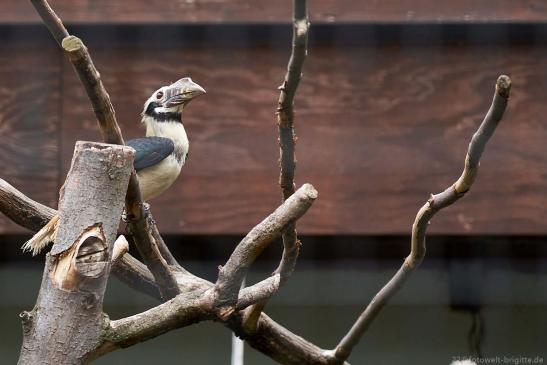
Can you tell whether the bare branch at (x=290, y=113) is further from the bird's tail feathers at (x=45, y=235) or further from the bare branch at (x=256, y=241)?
the bird's tail feathers at (x=45, y=235)

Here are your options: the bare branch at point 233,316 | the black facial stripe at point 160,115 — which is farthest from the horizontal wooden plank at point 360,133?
the bare branch at point 233,316

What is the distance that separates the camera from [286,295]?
2.02 metres

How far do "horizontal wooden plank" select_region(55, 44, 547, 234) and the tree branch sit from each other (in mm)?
507

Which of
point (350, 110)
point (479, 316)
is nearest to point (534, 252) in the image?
point (479, 316)

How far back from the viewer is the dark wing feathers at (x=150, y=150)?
2.17m

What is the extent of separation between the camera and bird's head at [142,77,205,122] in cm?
191

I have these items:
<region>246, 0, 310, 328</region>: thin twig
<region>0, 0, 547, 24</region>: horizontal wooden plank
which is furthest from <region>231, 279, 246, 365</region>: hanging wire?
<region>0, 0, 547, 24</region>: horizontal wooden plank

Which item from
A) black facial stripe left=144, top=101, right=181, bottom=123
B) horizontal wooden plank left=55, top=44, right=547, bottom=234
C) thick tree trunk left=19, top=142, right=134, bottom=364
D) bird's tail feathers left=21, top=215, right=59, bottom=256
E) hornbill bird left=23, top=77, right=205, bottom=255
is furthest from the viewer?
black facial stripe left=144, top=101, right=181, bottom=123

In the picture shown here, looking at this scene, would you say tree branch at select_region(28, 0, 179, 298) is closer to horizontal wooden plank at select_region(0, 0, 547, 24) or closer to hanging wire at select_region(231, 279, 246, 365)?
hanging wire at select_region(231, 279, 246, 365)

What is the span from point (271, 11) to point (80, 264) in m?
0.98

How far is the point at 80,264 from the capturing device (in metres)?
1.06

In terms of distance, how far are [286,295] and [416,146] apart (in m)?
0.42

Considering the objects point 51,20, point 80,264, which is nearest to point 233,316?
point 80,264

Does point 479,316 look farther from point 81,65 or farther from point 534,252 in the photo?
point 81,65
